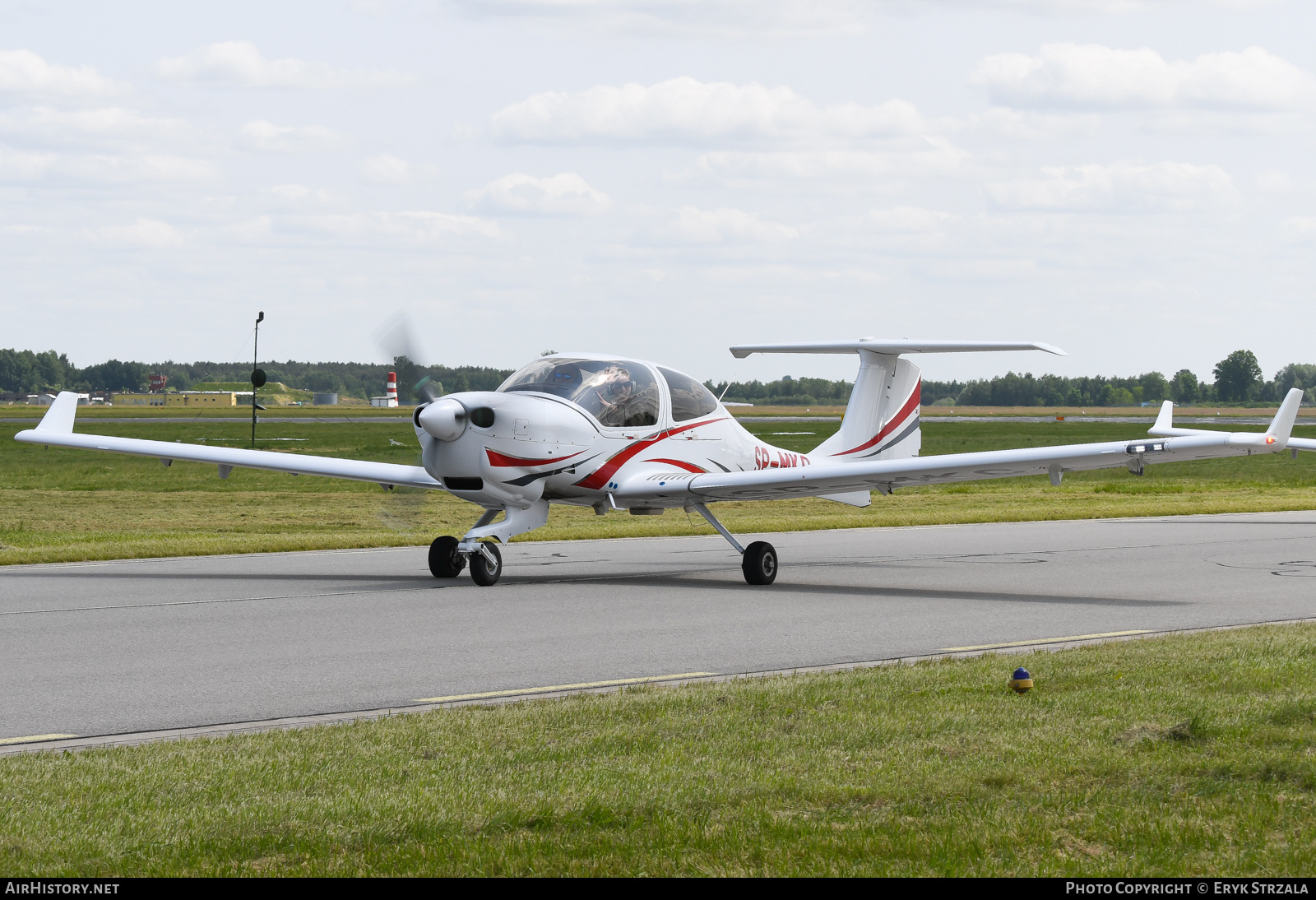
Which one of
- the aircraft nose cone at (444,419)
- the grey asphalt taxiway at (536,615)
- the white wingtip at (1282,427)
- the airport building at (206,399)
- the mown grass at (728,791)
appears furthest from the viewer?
the airport building at (206,399)

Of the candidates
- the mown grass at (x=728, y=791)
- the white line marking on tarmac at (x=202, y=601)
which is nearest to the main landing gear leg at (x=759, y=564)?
the white line marking on tarmac at (x=202, y=601)

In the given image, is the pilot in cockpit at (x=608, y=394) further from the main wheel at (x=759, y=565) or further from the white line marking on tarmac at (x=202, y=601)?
the white line marking on tarmac at (x=202, y=601)

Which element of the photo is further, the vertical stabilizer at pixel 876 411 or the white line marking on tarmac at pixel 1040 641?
the vertical stabilizer at pixel 876 411

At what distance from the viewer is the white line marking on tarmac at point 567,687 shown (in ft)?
29.3

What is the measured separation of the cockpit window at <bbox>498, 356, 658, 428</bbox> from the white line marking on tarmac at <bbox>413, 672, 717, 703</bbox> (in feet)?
21.8

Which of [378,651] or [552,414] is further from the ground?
[552,414]

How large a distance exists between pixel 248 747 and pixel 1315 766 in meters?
5.15

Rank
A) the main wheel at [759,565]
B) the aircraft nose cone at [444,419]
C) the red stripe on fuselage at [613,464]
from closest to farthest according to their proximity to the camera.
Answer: the aircraft nose cone at [444,419] → the main wheel at [759,565] → the red stripe on fuselage at [613,464]

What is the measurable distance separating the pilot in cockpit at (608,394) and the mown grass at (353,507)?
10.0 feet

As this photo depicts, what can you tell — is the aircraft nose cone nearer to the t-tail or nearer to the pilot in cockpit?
the pilot in cockpit

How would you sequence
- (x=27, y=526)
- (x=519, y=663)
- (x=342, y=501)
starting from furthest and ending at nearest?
(x=342, y=501) → (x=27, y=526) → (x=519, y=663)

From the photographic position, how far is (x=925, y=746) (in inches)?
270
